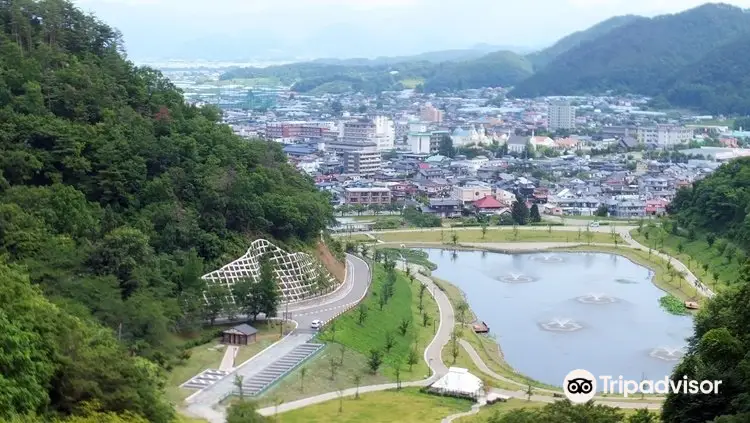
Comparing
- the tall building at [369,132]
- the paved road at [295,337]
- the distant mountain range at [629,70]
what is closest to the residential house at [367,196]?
the tall building at [369,132]

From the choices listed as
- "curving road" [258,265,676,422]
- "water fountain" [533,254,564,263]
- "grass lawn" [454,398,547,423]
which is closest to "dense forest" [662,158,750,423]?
"curving road" [258,265,676,422]

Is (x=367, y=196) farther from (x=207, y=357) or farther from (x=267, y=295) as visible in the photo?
(x=207, y=357)

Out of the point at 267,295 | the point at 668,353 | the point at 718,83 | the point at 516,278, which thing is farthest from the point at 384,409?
the point at 718,83

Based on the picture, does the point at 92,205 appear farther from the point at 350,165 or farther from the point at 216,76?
the point at 216,76

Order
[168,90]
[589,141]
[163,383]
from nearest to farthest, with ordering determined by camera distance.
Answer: [163,383], [168,90], [589,141]

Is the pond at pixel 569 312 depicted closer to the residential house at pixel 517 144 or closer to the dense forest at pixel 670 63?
the residential house at pixel 517 144

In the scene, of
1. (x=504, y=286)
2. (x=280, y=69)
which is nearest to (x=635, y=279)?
(x=504, y=286)

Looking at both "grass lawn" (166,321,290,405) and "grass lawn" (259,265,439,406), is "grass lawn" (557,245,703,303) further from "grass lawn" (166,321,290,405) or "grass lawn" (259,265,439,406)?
"grass lawn" (166,321,290,405)

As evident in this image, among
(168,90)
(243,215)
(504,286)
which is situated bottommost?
(504,286)
